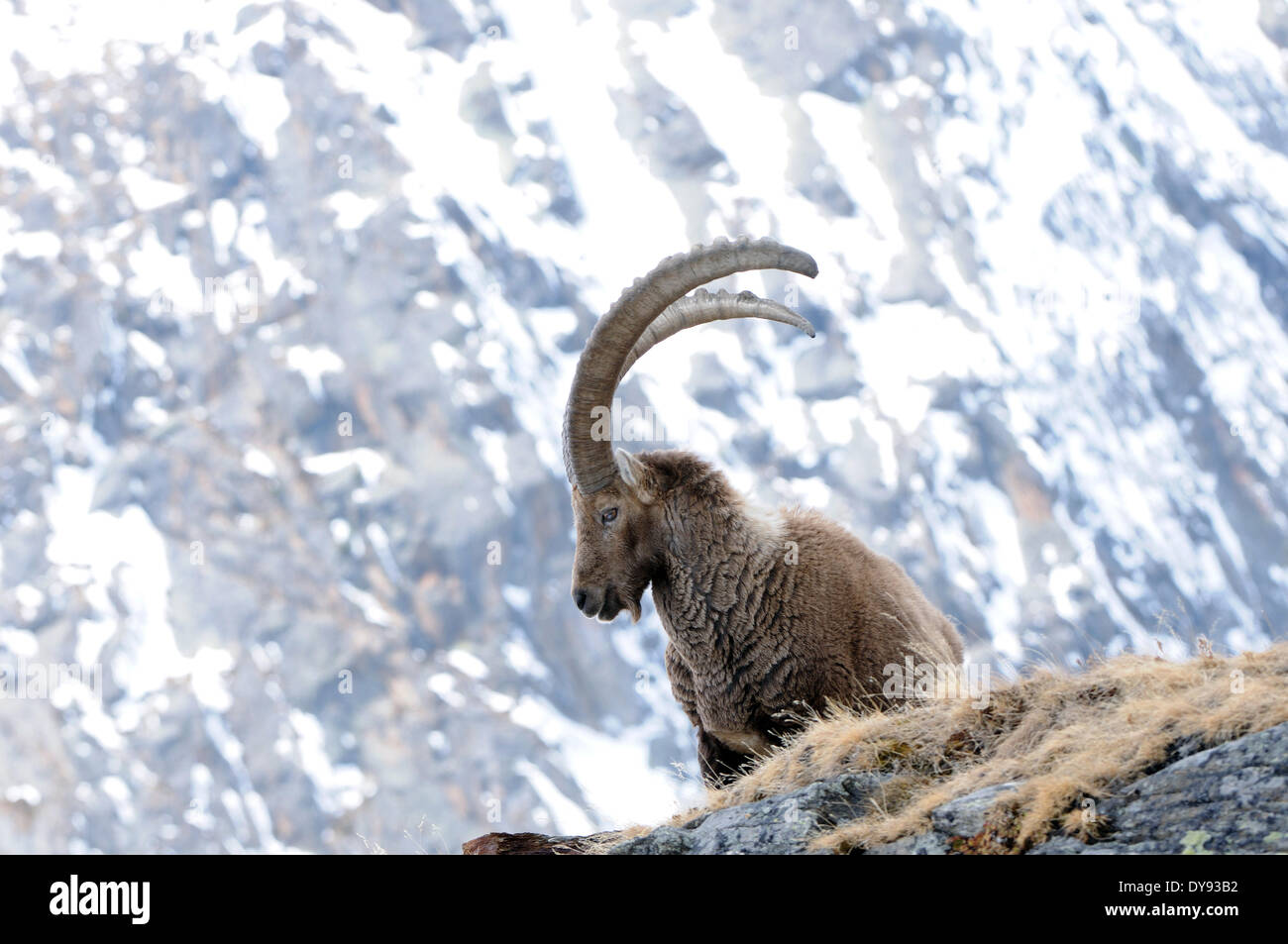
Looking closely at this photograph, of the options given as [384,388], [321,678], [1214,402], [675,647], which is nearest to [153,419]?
[384,388]

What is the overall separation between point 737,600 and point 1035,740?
2.99m

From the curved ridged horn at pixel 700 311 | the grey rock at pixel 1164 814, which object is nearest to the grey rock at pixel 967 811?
the grey rock at pixel 1164 814

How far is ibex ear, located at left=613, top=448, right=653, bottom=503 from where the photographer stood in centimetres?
984

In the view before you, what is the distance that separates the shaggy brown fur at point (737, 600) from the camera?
374 inches

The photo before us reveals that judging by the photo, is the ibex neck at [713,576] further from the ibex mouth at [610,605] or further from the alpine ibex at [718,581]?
the ibex mouth at [610,605]

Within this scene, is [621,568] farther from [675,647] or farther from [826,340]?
[826,340]

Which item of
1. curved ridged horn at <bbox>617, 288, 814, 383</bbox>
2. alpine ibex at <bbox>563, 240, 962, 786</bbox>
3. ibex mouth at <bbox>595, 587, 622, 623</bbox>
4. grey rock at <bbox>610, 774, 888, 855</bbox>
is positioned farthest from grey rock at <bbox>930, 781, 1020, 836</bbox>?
curved ridged horn at <bbox>617, 288, 814, 383</bbox>

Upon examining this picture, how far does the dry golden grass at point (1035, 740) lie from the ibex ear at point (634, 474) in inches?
87.7

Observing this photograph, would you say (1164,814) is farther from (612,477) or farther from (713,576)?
(612,477)

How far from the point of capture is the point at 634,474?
9.94 m

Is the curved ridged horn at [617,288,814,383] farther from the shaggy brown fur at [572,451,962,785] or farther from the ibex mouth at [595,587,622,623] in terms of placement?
the ibex mouth at [595,587,622,623]

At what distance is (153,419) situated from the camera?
180m

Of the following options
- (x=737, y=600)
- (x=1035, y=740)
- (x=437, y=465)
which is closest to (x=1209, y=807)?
(x=1035, y=740)
